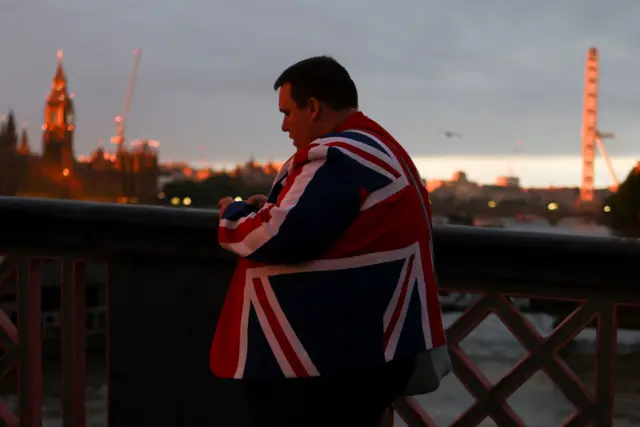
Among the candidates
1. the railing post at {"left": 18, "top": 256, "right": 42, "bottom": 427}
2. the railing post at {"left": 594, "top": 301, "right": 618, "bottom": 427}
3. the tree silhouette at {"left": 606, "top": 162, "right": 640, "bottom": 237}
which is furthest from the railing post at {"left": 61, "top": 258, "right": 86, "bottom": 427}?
the tree silhouette at {"left": 606, "top": 162, "right": 640, "bottom": 237}

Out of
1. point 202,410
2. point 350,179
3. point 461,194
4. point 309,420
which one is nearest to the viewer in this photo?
point 350,179

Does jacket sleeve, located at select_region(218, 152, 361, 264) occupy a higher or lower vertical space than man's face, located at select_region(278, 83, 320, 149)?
lower

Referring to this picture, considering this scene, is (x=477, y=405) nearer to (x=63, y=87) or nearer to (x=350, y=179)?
(x=350, y=179)

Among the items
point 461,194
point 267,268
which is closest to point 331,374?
point 267,268

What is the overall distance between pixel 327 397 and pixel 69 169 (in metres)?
116

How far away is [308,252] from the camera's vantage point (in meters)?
1.93

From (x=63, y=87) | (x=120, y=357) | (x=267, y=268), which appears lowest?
(x=120, y=357)

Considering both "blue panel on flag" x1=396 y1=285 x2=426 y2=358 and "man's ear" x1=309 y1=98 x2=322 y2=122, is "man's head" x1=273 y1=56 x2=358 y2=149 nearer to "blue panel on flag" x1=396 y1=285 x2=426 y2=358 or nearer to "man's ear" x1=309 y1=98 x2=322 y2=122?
"man's ear" x1=309 y1=98 x2=322 y2=122

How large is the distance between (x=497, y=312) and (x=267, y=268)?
0.89m

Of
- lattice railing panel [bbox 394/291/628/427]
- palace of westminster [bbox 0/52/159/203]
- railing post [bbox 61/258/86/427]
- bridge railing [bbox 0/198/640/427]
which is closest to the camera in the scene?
lattice railing panel [bbox 394/291/628/427]

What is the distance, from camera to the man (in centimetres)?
192

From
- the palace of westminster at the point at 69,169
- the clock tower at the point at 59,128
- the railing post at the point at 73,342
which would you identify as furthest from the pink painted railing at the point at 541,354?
the clock tower at the point at 59,128

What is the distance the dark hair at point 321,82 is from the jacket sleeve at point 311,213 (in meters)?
0.22

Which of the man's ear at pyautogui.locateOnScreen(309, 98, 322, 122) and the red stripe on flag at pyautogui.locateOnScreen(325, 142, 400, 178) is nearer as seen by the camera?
the red stripe on flag at pyautogui.locateOnScreen(325, 142, 400, 178)
